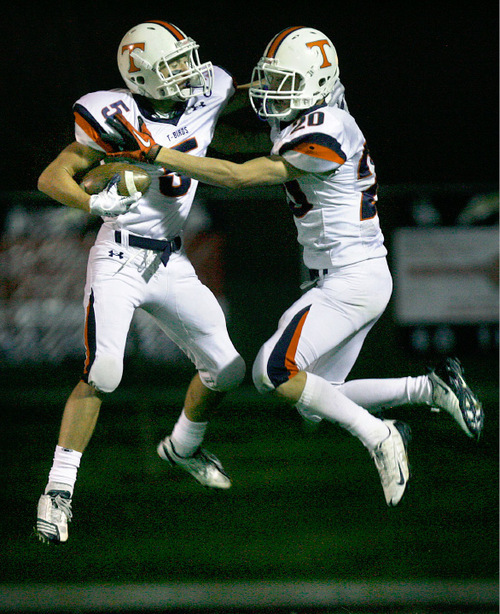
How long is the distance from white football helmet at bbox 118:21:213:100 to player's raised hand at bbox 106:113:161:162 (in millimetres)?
170

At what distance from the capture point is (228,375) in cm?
287

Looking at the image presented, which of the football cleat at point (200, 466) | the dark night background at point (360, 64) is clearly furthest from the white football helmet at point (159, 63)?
the dark night background at point (360, 64)

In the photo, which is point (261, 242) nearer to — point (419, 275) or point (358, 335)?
point (419, 275)

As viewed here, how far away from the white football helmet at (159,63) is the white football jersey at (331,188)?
0.34 meters

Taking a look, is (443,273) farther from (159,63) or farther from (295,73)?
(159,63)

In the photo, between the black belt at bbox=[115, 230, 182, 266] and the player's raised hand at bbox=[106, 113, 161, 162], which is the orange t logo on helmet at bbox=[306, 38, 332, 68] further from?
the black belt at bbox=[115, 230, 182, 266]

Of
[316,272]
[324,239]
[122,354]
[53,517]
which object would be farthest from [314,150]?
[53,517]

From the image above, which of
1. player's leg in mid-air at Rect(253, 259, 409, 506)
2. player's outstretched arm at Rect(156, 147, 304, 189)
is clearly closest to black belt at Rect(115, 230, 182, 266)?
player's outstretched arm at Rect(156, 147, 304, 189)

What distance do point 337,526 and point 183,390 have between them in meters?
2.39

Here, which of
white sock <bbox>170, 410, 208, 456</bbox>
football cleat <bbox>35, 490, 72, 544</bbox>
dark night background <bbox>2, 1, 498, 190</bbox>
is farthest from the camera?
dark night background <bbox>2, 1, 498, 190</bbox>

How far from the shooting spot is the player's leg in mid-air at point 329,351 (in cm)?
260

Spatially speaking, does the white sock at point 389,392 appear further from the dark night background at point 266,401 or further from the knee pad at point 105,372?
the knee pad at point 105,372

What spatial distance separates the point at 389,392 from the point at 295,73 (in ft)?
3.73

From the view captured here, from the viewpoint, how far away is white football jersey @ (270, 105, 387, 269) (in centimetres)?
255
